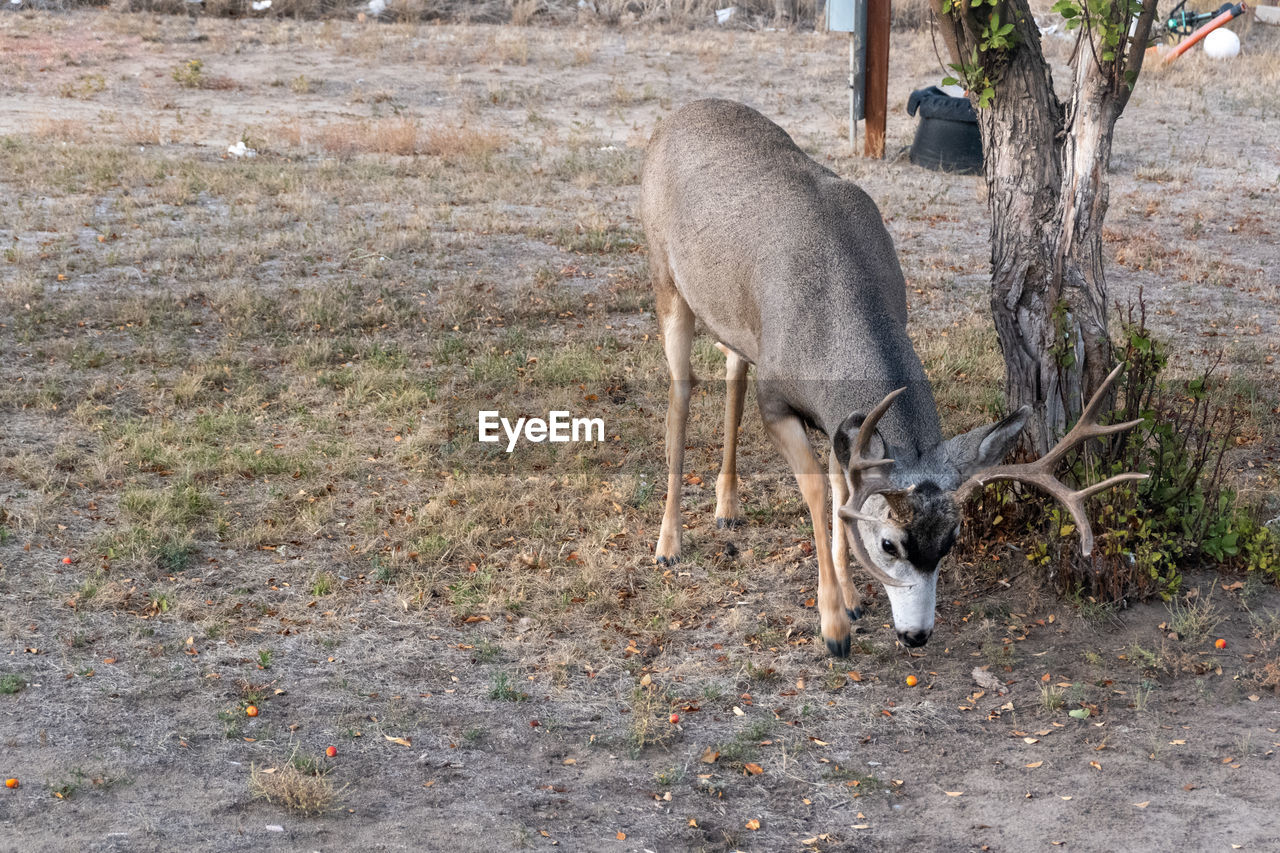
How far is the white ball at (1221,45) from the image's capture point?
2145 cm

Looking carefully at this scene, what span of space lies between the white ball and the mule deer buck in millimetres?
17933

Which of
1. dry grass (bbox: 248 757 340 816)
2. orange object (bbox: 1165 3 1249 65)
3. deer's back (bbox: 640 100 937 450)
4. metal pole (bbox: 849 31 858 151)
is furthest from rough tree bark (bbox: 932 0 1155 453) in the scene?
orange object (bbox: 1165 3 1249 65)

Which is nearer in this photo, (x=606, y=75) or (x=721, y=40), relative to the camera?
(x=606, y=75)

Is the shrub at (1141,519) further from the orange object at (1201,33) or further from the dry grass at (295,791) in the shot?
the orange object at (1201,33)

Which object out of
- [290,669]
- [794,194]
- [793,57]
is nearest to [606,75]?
[793,57]

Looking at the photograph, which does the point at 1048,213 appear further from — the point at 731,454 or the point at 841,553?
the point at 731,454

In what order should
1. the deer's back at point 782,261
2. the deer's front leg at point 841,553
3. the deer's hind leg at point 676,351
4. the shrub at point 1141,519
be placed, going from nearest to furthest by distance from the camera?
the deer's back at point 782,261 < the deer's front leg at point 841,553 < the shrub at point 1141,519 < the deer's hind leg at point 676,351

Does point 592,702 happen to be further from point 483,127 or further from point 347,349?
point 483,127

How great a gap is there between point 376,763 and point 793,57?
18.6 meters

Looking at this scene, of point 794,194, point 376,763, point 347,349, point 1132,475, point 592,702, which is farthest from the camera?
point 347,349

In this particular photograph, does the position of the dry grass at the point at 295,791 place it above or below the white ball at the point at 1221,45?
below

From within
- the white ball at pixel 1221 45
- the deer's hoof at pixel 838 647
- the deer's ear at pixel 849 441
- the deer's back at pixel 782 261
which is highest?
the white ball at pixel 1221 45

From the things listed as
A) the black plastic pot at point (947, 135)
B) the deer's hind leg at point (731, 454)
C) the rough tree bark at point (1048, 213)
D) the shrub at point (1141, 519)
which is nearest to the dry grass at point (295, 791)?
the deer's hind leg at point (731, 454)

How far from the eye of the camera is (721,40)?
894 inches
